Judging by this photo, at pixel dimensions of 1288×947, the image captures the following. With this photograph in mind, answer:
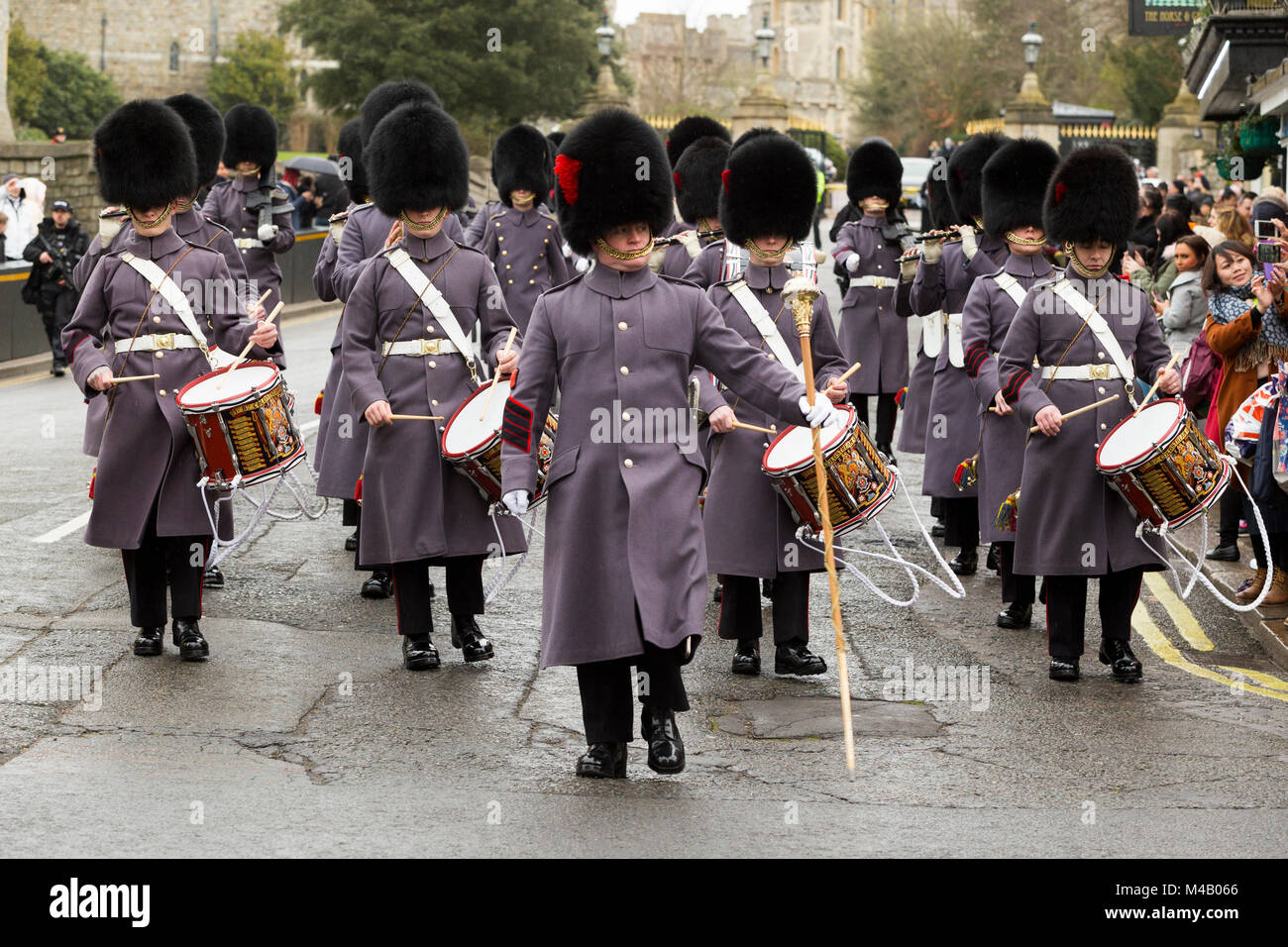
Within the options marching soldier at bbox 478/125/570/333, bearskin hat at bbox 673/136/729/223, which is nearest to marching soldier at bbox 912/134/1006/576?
bearskin hat at bbox 673/136/729/223

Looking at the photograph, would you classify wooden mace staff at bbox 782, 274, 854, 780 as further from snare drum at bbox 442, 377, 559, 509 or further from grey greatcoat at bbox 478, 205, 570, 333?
grey greatcoat at bbox 478, 205, 570, 333

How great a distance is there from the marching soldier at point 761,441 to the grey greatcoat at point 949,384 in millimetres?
2165

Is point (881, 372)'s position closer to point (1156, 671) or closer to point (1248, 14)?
point (1156, 671)

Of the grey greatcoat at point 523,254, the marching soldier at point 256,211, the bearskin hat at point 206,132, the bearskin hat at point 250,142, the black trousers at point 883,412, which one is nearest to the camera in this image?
the bearskin hat at point 206,132

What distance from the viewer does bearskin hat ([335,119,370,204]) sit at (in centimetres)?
1123

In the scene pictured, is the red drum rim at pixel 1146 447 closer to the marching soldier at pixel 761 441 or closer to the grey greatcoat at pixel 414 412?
the marching soldier at pixel 761 441

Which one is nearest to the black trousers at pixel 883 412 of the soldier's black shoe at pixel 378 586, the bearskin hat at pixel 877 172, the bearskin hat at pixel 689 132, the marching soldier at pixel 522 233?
the bearskin hat at pixel 877 172

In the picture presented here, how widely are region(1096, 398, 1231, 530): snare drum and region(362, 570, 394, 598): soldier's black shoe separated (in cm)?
339

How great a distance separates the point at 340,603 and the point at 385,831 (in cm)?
355

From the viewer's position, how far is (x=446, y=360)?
758 cm

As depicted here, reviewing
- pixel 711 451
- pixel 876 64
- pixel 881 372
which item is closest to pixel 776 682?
pixel 711 451

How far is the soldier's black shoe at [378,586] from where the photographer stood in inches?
354

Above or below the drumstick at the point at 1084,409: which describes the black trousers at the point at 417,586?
below

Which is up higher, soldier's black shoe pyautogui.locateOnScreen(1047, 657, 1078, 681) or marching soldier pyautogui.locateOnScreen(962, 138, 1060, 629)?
marching soldier pyautogui.locateOnScreen(962, 138, 1060, 629)
